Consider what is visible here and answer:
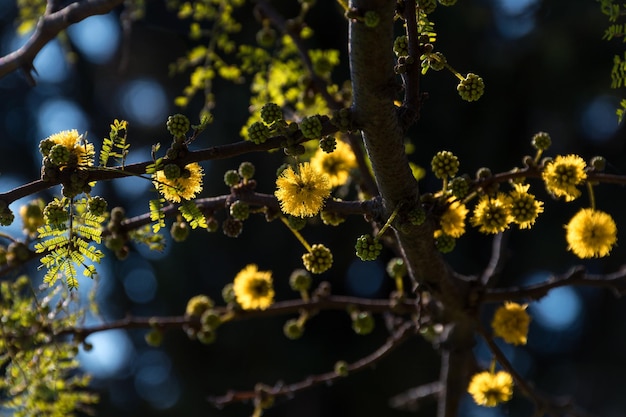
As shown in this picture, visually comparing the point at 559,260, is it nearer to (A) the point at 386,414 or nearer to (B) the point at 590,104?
(B) the point at 590,104

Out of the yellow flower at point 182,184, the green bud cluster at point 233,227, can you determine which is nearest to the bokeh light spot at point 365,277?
the green bud cluster at point 233,227

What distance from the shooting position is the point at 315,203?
113cm

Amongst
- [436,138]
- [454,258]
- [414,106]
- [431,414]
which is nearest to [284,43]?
[414,106]

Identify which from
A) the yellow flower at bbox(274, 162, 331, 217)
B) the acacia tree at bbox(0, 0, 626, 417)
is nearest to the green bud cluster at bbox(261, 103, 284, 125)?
the acacia tree at bbox(0, 0, 626, 417)

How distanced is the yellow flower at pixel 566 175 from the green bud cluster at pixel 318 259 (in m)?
0.38

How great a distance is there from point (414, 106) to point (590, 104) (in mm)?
4072

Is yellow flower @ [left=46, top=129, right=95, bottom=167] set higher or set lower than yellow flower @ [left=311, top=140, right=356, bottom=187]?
lower

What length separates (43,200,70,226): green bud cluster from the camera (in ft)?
3.43

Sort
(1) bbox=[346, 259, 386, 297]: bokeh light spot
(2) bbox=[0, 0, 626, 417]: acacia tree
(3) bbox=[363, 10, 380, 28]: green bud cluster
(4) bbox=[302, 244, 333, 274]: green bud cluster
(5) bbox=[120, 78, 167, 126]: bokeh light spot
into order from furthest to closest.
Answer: (5) bbox=[120, 78, 167, 126]: bokeh light spot < (1) bbox=[346, 259, 386, 297]: bokeh light spot < (4) bbox=[302, 244, 333, 274]: green bud cluster < (2) bbox=[0, 0, 626, 417]: acacia tree < (3) bbox=[363, 10, 380, 28]: green bud cluster

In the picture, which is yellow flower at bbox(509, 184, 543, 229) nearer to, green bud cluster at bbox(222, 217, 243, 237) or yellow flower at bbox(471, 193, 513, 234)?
yellow flower at bbox(471, 193, 513, 234)

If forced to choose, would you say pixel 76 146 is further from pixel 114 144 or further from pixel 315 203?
pixel 315 203

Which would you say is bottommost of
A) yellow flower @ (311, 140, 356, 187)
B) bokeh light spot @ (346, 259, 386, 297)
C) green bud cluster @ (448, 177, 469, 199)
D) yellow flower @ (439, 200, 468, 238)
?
green bud cluster @ (448, 177, 469, 199)

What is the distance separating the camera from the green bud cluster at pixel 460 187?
121 centimetres

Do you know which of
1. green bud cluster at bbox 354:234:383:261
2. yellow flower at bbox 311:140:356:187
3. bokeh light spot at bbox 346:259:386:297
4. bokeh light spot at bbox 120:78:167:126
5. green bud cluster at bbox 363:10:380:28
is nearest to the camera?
green bud cluster at bbox 363:10:380:28
